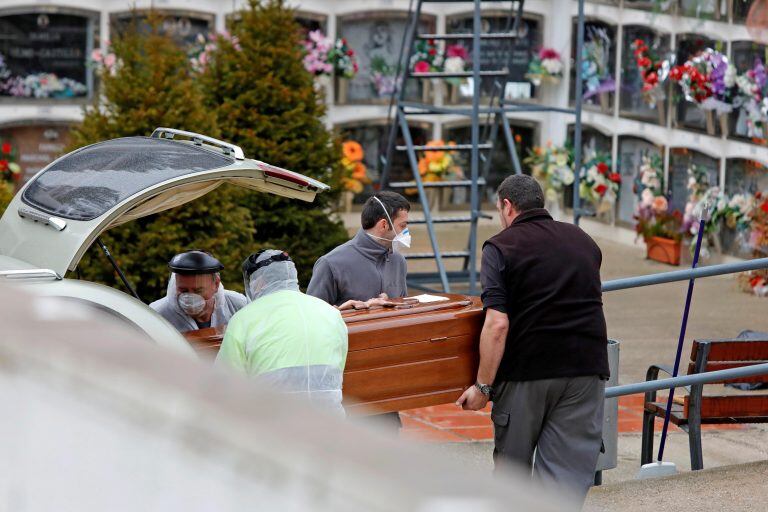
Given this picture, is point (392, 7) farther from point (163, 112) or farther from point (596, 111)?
point (163, 112)

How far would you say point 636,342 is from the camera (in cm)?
709

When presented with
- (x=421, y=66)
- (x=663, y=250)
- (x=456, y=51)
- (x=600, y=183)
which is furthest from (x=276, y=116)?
(x=600, y=183)

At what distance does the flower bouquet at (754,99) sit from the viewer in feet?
26.7

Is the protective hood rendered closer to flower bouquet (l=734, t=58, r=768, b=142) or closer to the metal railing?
the metal railing

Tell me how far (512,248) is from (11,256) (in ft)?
3.92

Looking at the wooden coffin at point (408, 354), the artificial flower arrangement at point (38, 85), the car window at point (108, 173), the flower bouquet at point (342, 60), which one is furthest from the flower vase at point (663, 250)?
the car window at point (108, 173)

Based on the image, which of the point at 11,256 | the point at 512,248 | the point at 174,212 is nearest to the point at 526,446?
the point at 512,248

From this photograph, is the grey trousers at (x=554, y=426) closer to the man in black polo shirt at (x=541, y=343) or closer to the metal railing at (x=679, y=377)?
the man in black polo shirt at (x=541, y=343)

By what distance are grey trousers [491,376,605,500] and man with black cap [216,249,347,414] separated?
0.72m

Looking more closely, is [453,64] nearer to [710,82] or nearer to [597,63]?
[597,63]

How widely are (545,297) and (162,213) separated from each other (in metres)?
3.32

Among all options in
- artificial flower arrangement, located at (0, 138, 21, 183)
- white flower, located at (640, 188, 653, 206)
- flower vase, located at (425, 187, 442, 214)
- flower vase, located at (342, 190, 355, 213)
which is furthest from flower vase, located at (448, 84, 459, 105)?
artificial flower arrangement, located at (0, 138, 21, 183)

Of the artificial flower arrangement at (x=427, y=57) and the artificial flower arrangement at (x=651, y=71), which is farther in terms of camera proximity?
the artificial flower arrangement at (x=427, y=57)

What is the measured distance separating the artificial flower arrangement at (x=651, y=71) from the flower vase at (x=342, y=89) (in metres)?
2.34
